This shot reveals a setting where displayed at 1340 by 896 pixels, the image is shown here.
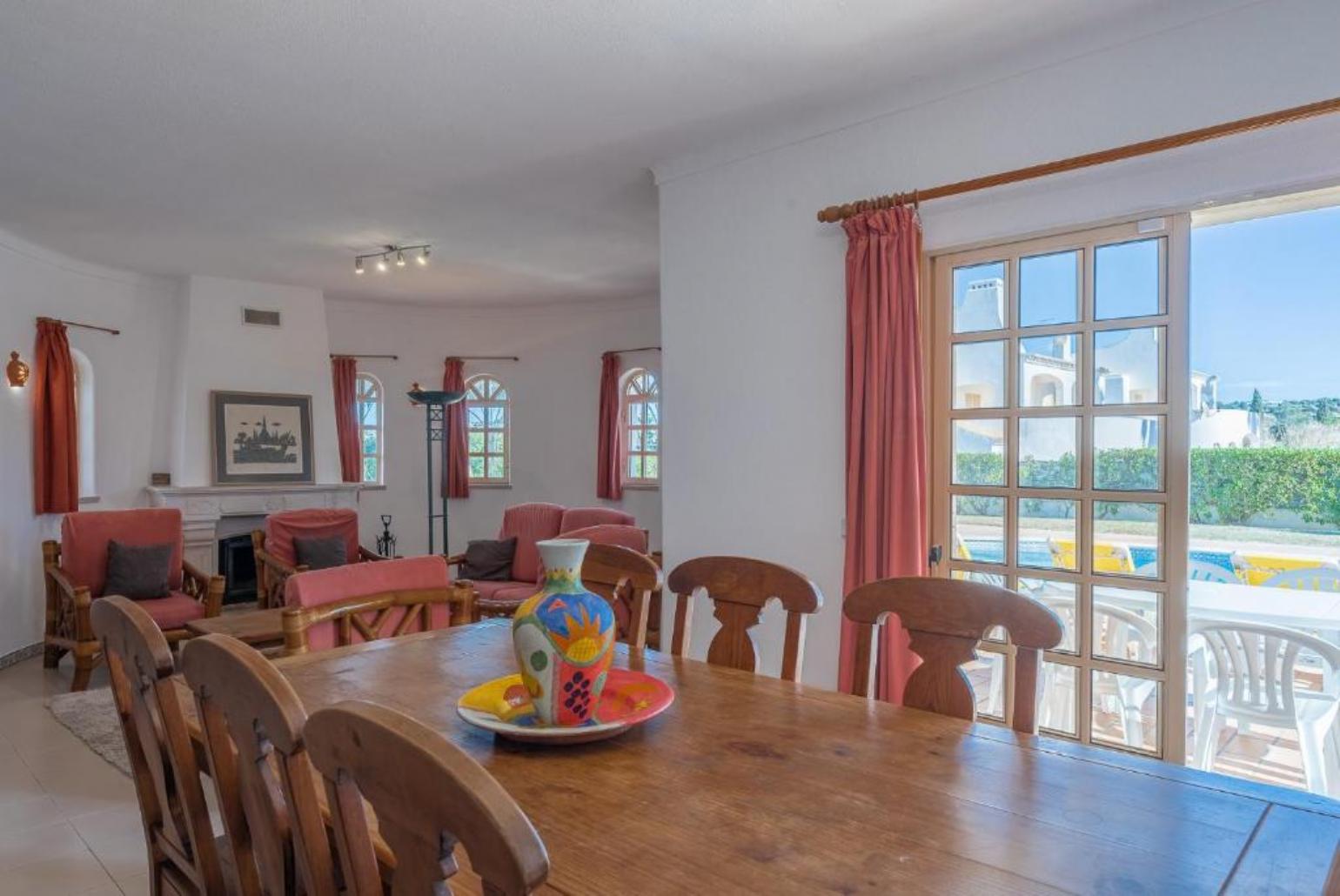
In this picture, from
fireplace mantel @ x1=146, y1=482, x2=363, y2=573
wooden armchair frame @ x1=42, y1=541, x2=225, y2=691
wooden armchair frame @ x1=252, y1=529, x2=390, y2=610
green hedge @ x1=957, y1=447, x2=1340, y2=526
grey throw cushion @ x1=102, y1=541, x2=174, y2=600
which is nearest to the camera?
green hedge @ x1=957, y1=447, x2=1340, y2=526

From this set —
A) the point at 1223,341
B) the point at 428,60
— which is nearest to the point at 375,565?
the point at 428,60

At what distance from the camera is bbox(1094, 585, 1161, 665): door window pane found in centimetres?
250

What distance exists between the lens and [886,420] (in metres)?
2.90

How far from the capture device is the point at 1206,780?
1.26 meters

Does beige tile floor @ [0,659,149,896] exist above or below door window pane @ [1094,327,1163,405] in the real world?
below

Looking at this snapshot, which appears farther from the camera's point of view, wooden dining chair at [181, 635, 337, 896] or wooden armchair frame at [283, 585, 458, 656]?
wooden armchair frame at [283, 585, 458, 656]

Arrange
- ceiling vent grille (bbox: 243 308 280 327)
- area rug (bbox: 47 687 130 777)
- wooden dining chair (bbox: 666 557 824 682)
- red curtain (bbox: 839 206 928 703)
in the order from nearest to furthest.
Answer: wooden dining chair (bbox: 666 557 824 682) < red curtain (bbox: 839 206 928 703) < area rug (bbox: 47 687 130 777) < ceiling vent grille (bbox: 243 308 280 327)

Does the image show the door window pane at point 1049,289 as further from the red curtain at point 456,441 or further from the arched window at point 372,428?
the arched window at point 372,428

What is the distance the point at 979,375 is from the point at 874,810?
207 cm

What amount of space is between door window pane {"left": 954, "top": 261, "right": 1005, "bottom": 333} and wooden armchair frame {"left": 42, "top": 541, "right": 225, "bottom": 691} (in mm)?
4241

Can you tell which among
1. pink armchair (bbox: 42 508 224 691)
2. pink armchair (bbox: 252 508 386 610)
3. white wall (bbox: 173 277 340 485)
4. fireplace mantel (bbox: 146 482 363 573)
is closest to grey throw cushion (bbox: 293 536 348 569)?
pink armchair (bbox: 252 508 386 610)

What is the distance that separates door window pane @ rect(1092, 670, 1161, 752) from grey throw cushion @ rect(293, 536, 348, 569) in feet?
16.0

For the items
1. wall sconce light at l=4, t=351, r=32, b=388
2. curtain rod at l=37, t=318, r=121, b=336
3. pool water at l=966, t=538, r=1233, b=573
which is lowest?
pool water at l=966, t=538, r=1233, b=573

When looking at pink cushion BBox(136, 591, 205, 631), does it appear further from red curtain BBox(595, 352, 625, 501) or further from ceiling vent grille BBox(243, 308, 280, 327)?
red curtain BBox(595, 352, 625, 501)
